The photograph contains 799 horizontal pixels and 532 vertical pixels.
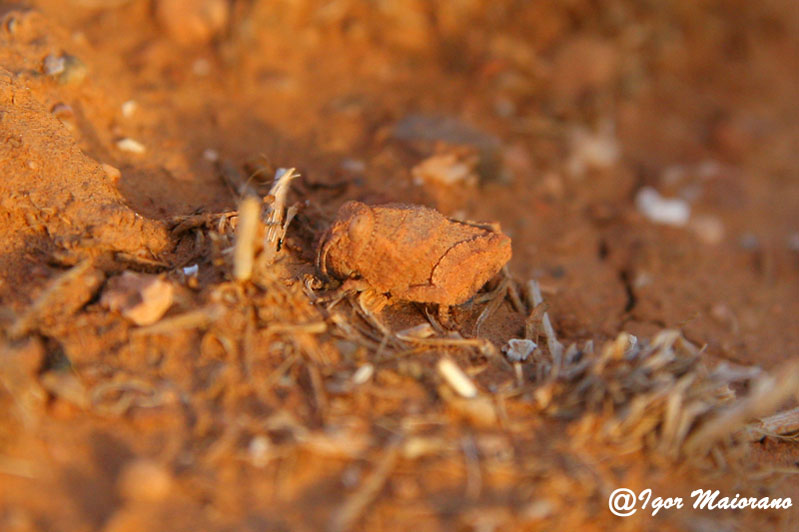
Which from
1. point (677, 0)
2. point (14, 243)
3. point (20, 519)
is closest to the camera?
point (20, 519)

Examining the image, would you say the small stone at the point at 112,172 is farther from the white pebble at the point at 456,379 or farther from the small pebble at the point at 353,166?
the white pebble at the point at 456,379

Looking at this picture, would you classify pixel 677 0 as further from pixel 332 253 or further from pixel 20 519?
pixel 20 519

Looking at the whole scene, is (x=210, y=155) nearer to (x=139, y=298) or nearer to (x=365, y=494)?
(x=139, y=298)

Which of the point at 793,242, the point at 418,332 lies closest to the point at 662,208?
the point at 793,242

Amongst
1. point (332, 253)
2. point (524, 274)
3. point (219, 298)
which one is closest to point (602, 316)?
point (524, 274)

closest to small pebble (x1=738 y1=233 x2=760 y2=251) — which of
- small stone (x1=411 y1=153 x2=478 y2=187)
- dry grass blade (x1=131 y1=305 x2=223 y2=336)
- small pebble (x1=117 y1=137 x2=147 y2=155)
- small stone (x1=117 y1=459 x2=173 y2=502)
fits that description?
small stone (x1=411 y1=153 x2=478 y2=187)

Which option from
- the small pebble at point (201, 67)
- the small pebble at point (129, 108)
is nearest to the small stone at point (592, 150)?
the small pebble at point (201, 67)
